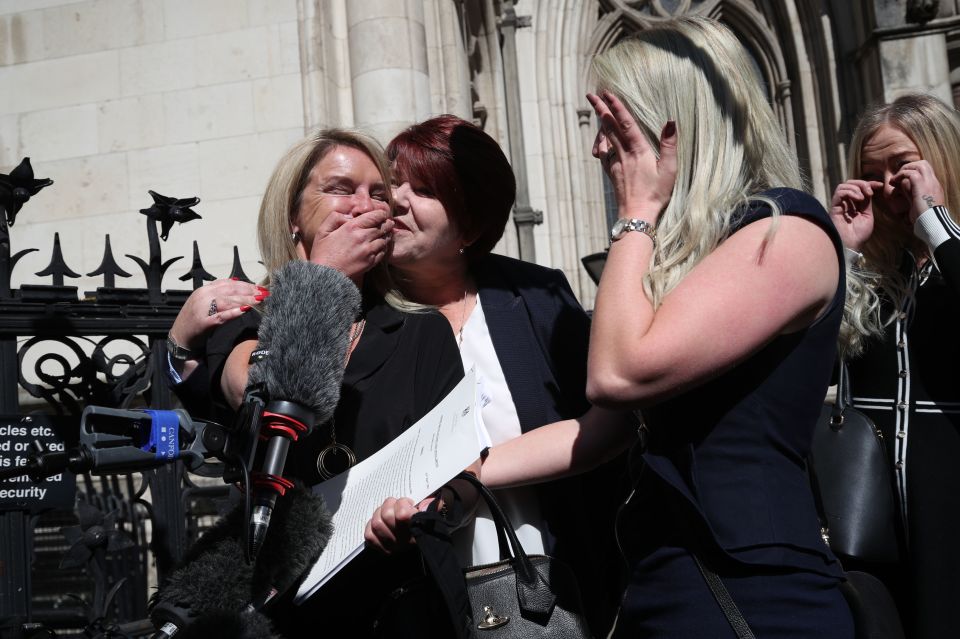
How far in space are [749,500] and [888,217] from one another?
1.49 metres

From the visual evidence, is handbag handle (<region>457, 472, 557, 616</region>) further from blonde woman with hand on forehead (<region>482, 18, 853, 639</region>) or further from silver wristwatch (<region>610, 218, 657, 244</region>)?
silver wristwatch (<region>610, 218, 657, 244</region>)

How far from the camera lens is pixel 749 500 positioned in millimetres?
1436

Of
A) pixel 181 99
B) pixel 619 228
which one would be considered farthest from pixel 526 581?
pixel 181 99

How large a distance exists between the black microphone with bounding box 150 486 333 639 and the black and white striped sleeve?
1628 millimetres

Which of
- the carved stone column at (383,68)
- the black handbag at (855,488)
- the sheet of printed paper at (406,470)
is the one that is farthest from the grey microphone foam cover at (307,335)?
the carved stone column at (383,68)

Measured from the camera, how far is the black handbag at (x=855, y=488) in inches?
83.9

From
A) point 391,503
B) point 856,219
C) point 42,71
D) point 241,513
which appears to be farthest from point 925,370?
point 42,71

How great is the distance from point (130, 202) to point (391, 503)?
5.20m

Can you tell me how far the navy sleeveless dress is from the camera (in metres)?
1.42

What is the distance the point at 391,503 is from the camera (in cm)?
161

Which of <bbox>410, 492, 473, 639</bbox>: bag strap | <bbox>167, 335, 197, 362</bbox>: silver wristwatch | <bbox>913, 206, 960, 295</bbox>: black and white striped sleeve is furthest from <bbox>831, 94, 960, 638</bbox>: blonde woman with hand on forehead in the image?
<bbox>167, 335, 197, 362</bbox>: silver wristwatch

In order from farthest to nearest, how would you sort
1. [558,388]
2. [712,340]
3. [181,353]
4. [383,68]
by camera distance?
[383,68], [558,388], [181,353], [712,340]

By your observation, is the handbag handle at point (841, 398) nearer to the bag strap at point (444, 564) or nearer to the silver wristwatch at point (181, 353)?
the bag strap at point (444, 564)

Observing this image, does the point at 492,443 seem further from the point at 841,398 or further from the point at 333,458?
the point at 841,398
